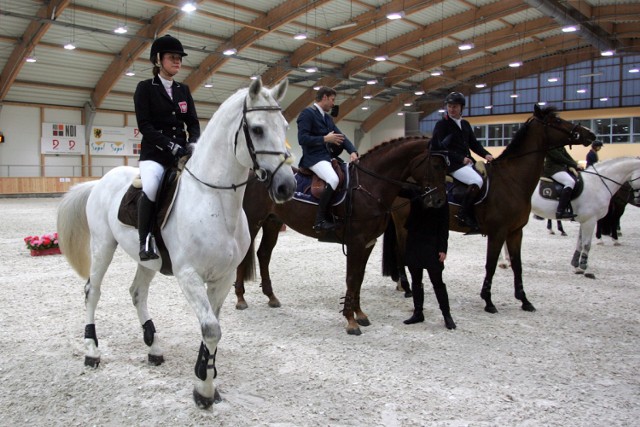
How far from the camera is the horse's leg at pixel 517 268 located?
5914 mm

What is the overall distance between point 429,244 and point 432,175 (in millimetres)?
731

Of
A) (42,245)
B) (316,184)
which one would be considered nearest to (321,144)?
(316,184)

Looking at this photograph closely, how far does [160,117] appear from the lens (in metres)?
3.74

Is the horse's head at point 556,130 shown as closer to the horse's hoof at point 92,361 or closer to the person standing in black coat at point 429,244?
the person standing in black coat at point 429,244

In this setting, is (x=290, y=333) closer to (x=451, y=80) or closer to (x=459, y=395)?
(x=459, y=395)

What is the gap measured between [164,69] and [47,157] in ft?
87.7

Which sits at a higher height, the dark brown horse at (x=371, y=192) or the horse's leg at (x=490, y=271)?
the dark brown horse at (x=371, y=192)

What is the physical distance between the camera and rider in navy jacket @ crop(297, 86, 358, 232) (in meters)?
5.24

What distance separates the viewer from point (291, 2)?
67.2 feet

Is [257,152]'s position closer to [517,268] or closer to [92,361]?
[92,361]

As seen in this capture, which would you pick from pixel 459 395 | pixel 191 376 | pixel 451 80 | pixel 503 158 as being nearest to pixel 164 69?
pixel 191 376

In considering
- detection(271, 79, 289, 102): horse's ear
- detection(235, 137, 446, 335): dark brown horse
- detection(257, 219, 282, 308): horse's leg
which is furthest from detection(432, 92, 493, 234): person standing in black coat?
detection(271, 79, 289, 102): horse's ear

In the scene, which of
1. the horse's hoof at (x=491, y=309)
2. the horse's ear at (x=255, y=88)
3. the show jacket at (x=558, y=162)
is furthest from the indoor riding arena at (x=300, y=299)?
the show jacket at (x=558, y=162)

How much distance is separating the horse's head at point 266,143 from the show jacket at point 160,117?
0.76 metres
